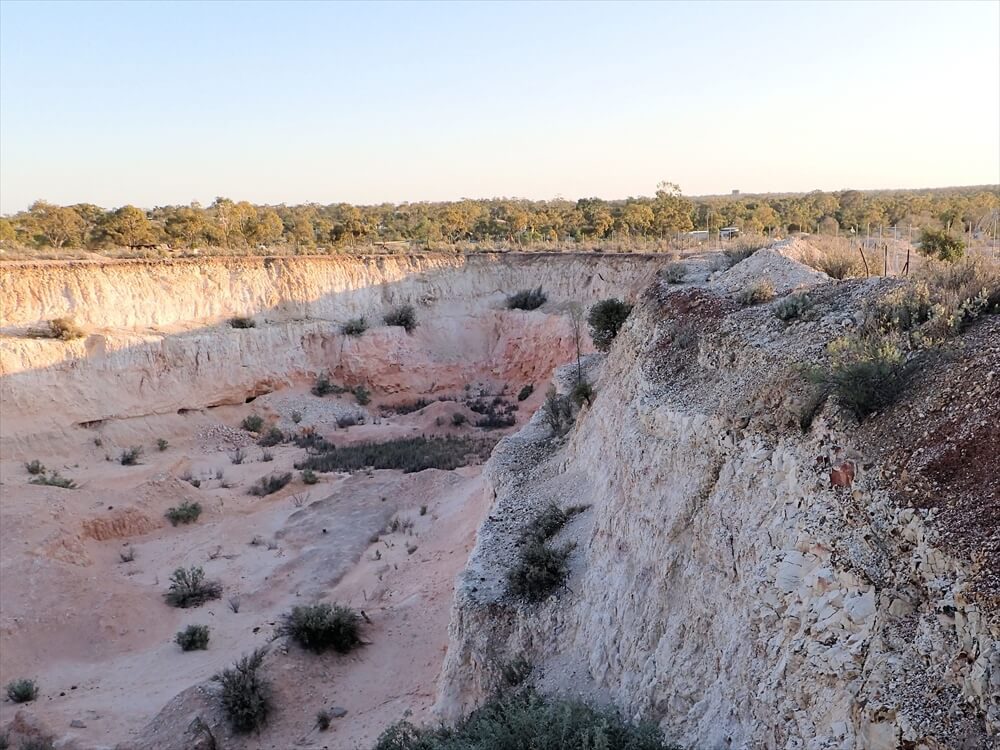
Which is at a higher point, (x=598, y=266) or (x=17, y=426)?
(x=598, y=266)

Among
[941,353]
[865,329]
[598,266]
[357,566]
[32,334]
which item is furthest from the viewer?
[598,266]

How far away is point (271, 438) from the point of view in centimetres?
2403

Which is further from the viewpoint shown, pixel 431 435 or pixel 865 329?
pixel 431 435

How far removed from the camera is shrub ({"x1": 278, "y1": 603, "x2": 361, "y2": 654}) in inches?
421

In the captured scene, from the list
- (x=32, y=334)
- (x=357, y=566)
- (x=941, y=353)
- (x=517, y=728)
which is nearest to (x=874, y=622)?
(x=941, y=353)

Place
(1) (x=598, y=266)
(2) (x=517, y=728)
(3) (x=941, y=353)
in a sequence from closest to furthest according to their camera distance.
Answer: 1. (3) (x=941, y=353)
2. (2) (x=517, y=728)
3. (1) (x=598, y=266)

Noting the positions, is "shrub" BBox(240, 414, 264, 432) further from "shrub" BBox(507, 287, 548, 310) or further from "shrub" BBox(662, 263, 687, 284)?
"shrub" BBox(662, 263, 687, 284)

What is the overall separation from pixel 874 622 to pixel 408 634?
337 inches

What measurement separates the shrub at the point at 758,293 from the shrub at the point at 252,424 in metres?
20.1

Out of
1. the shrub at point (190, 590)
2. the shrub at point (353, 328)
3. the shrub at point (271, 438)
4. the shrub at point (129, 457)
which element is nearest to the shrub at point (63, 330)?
the shrub at point (129, 457)

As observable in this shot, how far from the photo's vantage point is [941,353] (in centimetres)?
510

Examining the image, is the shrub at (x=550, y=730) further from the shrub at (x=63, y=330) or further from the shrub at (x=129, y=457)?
the shrub at (x=63, y=330)

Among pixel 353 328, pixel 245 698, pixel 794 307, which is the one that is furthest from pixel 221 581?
pixel 353 328

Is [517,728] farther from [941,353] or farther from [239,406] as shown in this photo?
[239,406]
